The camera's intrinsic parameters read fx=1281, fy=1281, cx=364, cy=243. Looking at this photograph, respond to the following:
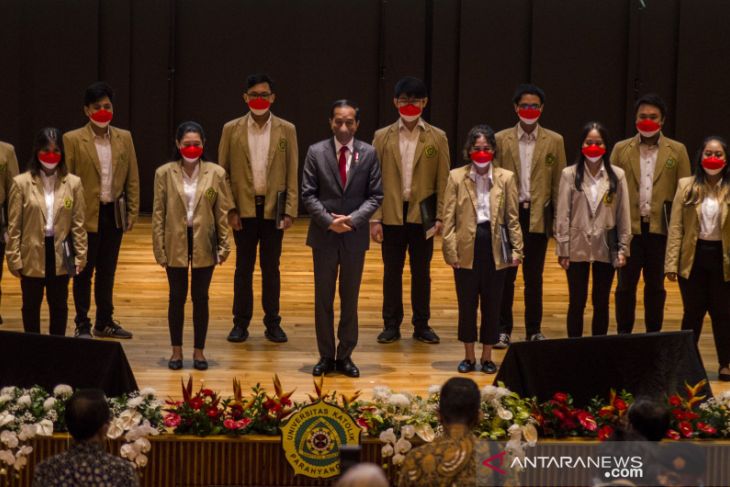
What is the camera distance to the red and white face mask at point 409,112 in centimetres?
750

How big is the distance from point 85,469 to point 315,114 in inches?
336

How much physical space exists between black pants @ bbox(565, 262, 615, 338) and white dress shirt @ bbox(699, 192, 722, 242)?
1.79 feet

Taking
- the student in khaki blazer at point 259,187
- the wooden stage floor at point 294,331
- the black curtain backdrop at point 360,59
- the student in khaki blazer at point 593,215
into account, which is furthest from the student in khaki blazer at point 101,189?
the black curtain backdrop at point 360,59

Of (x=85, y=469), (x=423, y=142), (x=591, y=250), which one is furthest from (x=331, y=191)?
(x=85, y=469)

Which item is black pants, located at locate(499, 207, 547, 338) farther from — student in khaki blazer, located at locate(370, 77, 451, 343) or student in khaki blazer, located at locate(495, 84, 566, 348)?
student in khaki blazer, located at locate(370, 77, 451, 343)

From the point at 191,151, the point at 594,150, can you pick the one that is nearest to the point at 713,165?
the point at 594,150

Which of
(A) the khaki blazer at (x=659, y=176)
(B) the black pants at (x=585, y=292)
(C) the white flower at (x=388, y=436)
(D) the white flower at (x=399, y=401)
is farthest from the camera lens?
(A) the khaki blazer at (x=659, y=176)

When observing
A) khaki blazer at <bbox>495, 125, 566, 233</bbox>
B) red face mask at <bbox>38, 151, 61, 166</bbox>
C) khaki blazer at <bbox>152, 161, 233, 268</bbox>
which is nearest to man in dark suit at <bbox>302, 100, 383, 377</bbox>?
khaki blazer at <bbox>152, 161, 233, 268</bbox>

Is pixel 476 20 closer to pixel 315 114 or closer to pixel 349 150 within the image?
pixel 315 114

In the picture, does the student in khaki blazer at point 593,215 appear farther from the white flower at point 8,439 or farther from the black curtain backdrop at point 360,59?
the black curtain backdrop at point 360,59

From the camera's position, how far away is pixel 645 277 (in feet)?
24.4

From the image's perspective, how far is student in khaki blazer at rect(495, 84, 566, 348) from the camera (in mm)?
7520

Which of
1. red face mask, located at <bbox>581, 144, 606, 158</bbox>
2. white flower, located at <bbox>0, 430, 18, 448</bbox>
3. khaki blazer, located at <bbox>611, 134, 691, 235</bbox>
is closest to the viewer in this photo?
white flower, located at <bbox>0, 430, 18, 448</bbox>

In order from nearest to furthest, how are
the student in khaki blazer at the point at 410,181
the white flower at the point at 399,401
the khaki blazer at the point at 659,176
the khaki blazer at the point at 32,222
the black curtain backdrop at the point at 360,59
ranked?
the white flower at the point at 399,401, the khaki blazer at the point at 32,222, the khaki blazer at the point at 659,176, the student in khaki blazer at the point at 410,181, the black curtain backdrop at the point at 360,59
